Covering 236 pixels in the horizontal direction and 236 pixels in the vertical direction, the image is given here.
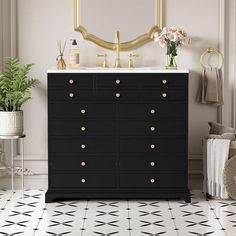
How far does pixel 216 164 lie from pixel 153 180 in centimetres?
55

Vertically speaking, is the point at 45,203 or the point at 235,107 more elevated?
the point at 235,107

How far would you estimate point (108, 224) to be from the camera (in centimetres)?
534

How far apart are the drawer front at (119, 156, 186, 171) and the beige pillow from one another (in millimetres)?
489

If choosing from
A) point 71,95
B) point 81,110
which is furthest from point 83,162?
point 71,95

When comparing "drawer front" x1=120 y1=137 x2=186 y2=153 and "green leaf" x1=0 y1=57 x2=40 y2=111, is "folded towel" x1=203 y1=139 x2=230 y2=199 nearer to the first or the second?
"drawer front" x1=120 y1=137 x2=186 y2=153

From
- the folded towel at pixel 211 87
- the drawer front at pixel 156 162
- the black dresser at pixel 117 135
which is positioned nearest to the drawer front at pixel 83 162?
the black dresser at pixel 117 135

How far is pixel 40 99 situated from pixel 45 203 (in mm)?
1017

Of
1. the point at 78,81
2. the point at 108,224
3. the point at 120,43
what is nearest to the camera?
the point at 108,224

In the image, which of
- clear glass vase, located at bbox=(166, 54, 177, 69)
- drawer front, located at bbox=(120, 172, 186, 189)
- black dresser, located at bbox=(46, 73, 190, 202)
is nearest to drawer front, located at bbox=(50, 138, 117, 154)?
black dresser, located at bbox=(46, 73, 190, 202)

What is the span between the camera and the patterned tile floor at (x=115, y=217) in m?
5.16

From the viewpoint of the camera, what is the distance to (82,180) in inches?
239

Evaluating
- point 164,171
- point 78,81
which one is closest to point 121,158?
point 164,171

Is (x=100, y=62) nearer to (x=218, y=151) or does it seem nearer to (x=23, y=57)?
(x=23, y=57)

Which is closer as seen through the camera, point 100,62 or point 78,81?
point 78,81
